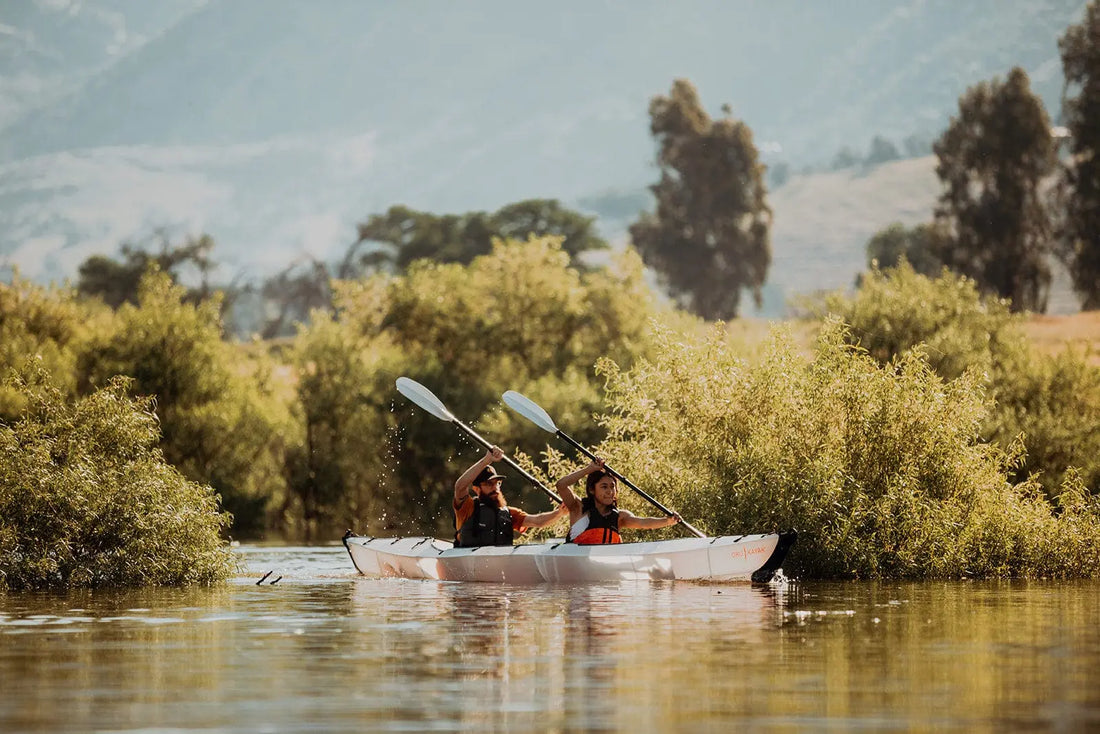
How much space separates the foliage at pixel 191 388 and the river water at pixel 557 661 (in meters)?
28.0

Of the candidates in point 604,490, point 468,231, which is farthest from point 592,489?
point 468,231

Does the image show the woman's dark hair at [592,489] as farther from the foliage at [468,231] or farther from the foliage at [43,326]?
the foliage at [468,231]

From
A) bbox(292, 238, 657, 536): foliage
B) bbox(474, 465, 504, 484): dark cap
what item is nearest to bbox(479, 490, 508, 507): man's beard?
bbox(474, 465, 504, 484): dark cap

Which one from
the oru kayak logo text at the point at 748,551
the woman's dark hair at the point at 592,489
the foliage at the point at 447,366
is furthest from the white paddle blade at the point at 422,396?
the foliage at the point at 447,366

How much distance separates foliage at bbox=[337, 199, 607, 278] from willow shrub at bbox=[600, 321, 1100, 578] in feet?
215

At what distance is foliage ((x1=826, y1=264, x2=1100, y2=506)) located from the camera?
35625mm

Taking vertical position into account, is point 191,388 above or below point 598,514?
above

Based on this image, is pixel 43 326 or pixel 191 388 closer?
pixel 191 388

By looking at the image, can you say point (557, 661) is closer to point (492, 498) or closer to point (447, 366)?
point (492, 498)

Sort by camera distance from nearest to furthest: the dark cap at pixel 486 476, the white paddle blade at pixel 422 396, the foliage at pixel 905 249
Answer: the dark cap at pixel 486 476 → the white paddle blade at pixel 422 396 → the foliage at pixel 905 249

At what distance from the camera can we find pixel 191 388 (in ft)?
159

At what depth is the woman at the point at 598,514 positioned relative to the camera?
22.6 meters

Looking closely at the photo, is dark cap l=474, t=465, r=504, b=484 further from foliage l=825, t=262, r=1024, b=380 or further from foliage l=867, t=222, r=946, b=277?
foliage l=867, t=222, r=946, b=277

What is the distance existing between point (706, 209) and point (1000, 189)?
1941 centimetres
